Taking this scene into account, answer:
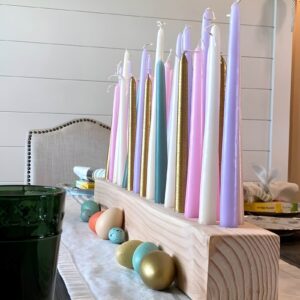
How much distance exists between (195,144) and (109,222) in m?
0.27

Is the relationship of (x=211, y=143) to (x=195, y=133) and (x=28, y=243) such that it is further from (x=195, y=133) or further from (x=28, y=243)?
(x=28, y=243)

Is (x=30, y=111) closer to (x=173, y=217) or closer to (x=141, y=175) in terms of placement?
(x=141, y=175)

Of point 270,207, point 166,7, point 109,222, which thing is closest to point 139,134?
point 109,222

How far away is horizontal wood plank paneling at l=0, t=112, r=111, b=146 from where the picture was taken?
2102 mm

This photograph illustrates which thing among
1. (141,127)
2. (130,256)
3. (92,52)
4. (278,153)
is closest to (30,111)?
(92,52)

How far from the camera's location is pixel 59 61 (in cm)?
215

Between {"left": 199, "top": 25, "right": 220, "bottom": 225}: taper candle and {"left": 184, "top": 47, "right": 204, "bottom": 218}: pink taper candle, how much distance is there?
28 millimetres

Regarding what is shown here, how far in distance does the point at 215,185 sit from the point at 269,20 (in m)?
2.10

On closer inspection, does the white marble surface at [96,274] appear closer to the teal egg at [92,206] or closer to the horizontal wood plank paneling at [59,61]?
the teal egg at [92,206]

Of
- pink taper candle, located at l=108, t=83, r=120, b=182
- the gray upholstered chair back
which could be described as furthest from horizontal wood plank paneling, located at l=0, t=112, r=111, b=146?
pink taper candle, located at l=108, t=83, r=120, b=182

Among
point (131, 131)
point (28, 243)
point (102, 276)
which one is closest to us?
point (28, 243)

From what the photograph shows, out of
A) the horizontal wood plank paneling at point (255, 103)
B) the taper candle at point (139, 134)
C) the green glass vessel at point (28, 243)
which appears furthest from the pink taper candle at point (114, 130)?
the horizontal wood plank paneling at point (255, 103)

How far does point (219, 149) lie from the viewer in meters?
0.49

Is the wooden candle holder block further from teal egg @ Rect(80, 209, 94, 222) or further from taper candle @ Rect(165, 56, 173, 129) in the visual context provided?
teal egg @ Rect(80, 209, 94, 222)
